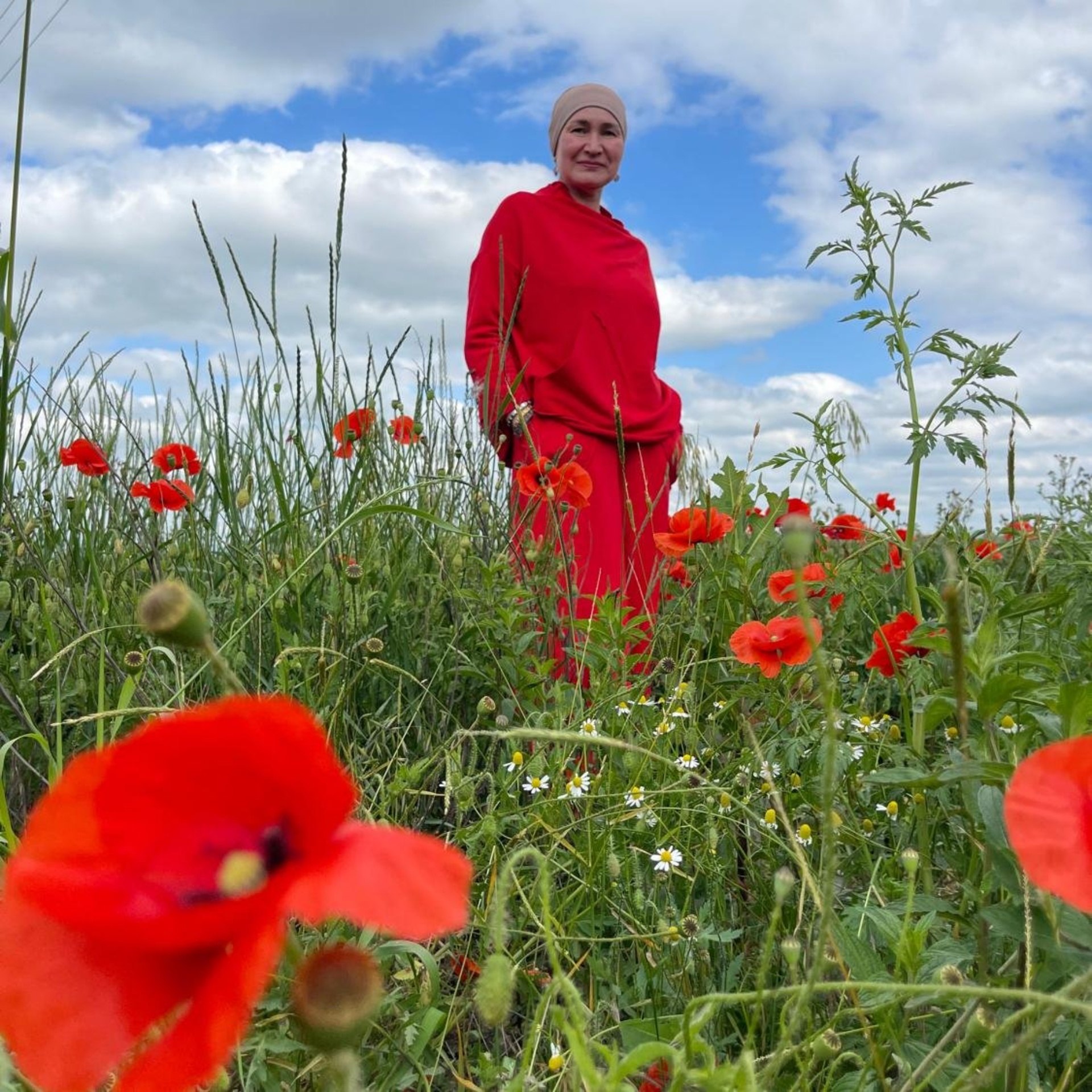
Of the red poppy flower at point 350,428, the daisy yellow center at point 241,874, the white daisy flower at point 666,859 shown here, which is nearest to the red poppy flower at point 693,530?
the red poppy flower at point 350,428

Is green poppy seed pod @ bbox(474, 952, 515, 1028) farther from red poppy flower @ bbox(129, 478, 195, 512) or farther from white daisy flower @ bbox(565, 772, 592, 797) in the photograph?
red poppy flower @ bbox(129, 478, 195, 512)

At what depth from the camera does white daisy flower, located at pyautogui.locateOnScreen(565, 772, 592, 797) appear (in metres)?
1.38

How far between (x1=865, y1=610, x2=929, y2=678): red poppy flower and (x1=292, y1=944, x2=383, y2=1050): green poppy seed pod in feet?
4.13

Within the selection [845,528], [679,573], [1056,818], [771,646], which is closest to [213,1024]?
[1056,818]

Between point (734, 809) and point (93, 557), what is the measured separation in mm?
1113

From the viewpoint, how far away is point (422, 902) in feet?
1.29

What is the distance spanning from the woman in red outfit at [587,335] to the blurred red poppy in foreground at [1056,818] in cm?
297

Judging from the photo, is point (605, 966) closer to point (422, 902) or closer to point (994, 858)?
point (994, 858)

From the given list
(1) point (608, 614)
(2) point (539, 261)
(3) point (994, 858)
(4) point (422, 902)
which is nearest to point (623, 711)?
(1) point (608, 614)

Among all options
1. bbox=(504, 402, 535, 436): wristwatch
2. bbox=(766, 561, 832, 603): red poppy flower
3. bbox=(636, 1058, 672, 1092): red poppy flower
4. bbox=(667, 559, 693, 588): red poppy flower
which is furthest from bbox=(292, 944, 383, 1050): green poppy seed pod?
bbox=(667, 559, 693, 588): red poppy flower

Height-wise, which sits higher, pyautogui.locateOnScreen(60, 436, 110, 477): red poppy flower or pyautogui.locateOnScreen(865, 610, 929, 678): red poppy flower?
pyautogui.locateOnScreen(60, 436, 110, 477): red poppy flower

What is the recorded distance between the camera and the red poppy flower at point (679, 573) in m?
2.66

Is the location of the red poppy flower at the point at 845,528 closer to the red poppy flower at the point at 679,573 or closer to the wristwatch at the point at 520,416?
the red poppy flower at the point at 679,573

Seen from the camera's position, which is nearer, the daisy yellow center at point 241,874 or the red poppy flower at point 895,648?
the daisy yellow center at point 241,874
